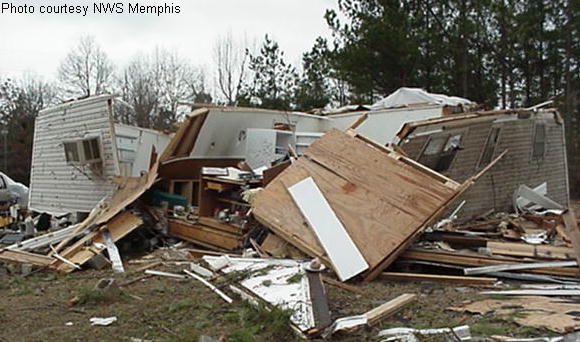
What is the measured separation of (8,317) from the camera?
513 centimetres

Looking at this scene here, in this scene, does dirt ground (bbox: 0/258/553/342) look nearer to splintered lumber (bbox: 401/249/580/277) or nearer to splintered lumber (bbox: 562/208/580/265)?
splintered lumber (bbox: 401/249/580/277)

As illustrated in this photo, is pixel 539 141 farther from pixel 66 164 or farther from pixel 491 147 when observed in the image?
pixel 66 164

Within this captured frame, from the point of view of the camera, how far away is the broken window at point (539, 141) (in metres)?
10.2

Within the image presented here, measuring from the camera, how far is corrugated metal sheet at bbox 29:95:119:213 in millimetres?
11422

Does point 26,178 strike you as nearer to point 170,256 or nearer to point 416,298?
point 170,256

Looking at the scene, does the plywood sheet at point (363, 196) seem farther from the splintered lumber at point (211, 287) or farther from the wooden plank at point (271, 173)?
the splintered lumber at point (211, 287)

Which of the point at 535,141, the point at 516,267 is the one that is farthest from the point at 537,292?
the point at 535,141

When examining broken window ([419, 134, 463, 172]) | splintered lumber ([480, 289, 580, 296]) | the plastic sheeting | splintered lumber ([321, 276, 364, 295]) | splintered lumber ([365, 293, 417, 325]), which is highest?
the plastic sheeting

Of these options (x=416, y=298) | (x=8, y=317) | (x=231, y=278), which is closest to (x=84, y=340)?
(x=8, y=317)

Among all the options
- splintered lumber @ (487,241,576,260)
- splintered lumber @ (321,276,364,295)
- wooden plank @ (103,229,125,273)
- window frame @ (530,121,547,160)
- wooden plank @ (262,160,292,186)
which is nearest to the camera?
splintered lumber @ (321,276,364,295)

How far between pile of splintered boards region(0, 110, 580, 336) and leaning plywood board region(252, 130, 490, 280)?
14mm

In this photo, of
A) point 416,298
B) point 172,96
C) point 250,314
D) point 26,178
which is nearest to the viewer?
point 250,314

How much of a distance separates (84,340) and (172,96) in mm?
28459

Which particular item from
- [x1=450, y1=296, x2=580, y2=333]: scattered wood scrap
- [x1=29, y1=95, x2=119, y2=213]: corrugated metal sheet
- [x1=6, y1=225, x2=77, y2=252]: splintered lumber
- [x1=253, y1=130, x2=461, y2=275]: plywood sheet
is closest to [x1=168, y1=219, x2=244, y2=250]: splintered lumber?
[x1=253, y1=130, x2=461, y2=275]: plywood sheet
